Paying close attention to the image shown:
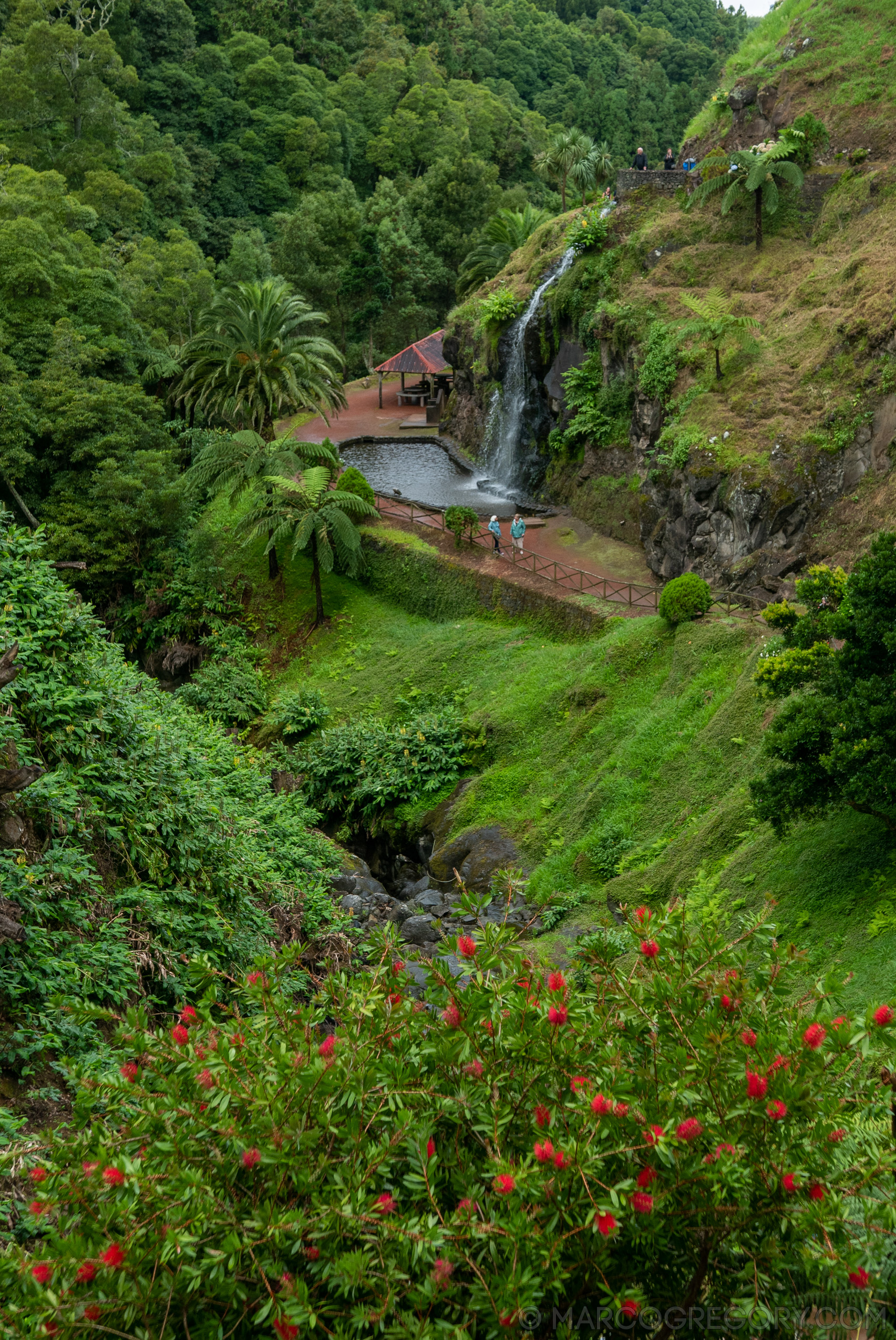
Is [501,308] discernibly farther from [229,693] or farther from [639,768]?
[639,768]

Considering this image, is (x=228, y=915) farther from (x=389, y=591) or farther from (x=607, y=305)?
(x=607, y=305)

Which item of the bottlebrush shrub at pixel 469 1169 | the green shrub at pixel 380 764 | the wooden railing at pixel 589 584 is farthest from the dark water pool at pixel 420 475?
the bottlebrush shrub at pixel 469 1169

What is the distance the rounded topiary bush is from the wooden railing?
2.00 feet

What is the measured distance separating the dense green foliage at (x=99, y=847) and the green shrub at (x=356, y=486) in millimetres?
14414

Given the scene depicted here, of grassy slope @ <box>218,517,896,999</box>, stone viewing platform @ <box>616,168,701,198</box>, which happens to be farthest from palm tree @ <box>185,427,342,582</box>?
stone viewing platform @ <box>616,168,701,198</box>

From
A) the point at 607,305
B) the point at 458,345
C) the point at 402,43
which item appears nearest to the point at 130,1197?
the point at 607,305

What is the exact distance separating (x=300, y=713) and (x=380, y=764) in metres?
3.38

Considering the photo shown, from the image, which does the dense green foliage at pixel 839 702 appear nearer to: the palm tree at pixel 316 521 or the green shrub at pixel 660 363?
the green shrub at pixel 660 363

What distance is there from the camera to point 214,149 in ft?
201

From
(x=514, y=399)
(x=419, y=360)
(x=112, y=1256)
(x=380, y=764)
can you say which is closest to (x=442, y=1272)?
(x=112, y=1256)

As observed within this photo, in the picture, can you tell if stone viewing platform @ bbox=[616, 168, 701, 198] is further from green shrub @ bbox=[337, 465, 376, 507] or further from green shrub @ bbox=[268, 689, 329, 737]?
green shrub @ bbox=[268, 689, 329, 737]

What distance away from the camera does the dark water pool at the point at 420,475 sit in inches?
1158

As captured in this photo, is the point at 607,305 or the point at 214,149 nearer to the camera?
the point at 607,305

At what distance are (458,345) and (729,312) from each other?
1293 centimetres
